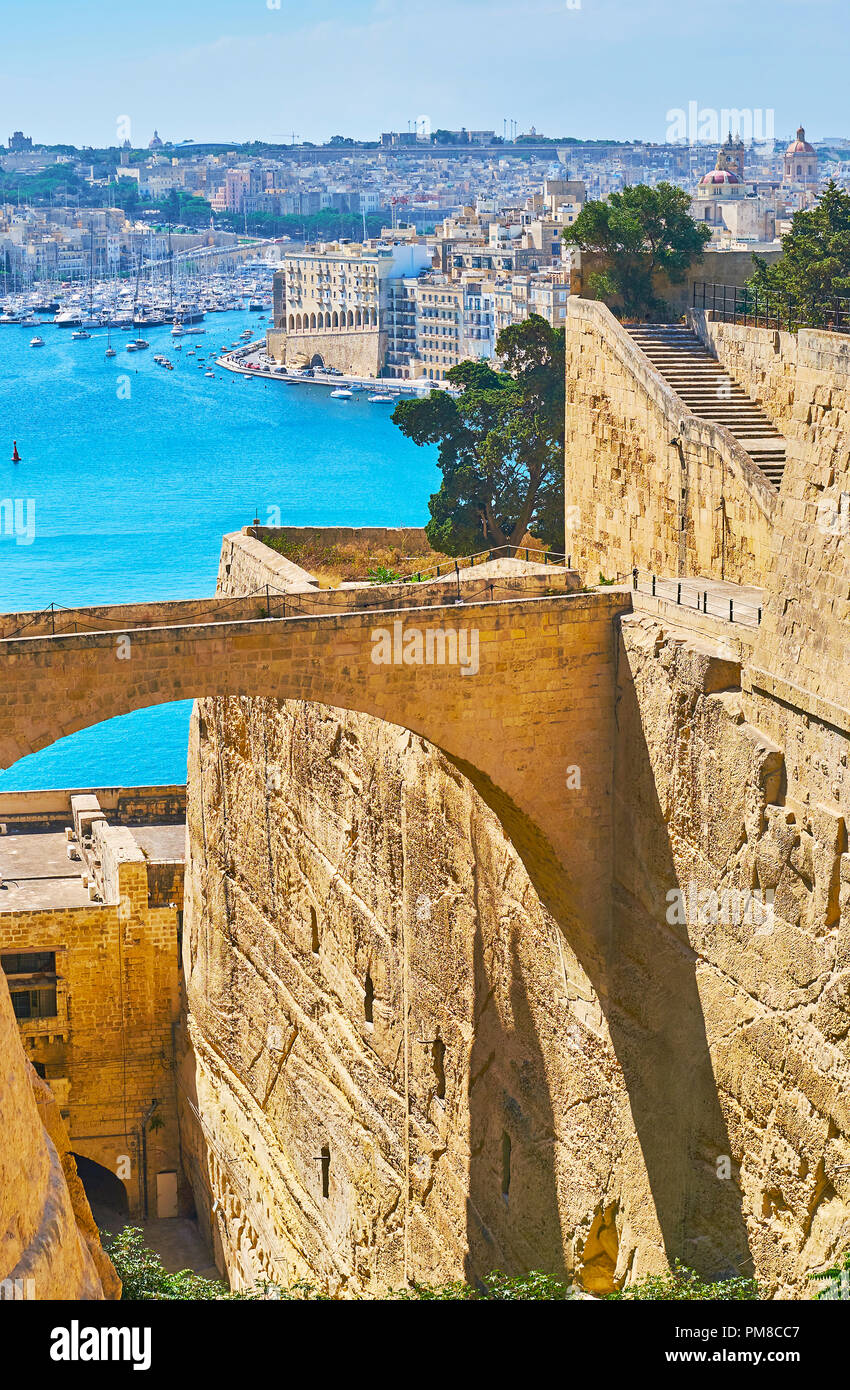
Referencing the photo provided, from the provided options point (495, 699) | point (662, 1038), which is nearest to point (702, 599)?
point (495, 699)

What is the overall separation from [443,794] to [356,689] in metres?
3.53

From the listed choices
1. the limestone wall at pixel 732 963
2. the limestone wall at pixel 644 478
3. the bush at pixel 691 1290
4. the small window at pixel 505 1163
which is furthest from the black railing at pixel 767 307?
the bush at pixel 691 1290

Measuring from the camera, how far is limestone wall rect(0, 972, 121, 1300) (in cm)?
1259

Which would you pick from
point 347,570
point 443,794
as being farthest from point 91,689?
point 347,570

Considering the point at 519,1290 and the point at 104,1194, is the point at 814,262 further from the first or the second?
the point at 104,1194

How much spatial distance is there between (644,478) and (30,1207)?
1277 centimetres

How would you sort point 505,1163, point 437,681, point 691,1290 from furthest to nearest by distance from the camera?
1. point 505,1163
2. point 437,681
3. point 691,1290

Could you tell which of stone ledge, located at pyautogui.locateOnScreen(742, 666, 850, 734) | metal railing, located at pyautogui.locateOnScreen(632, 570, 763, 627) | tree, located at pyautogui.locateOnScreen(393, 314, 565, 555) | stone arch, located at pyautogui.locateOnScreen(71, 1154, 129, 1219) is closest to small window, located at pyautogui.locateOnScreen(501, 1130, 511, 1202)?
metal railing, located at pyautogui.locateOnScreen(632, 570, 763, 627)

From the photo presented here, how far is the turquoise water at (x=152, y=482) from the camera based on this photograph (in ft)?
210

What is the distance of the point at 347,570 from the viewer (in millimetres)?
30656

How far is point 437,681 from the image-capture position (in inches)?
741

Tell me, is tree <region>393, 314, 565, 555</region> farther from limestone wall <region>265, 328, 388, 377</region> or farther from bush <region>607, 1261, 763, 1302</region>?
limestone wall <region>265, 328, 388, 377</region>

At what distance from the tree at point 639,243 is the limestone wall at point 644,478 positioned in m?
2.29

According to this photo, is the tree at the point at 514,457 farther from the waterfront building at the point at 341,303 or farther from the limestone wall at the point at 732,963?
the waterfront building at the point at 341,303
